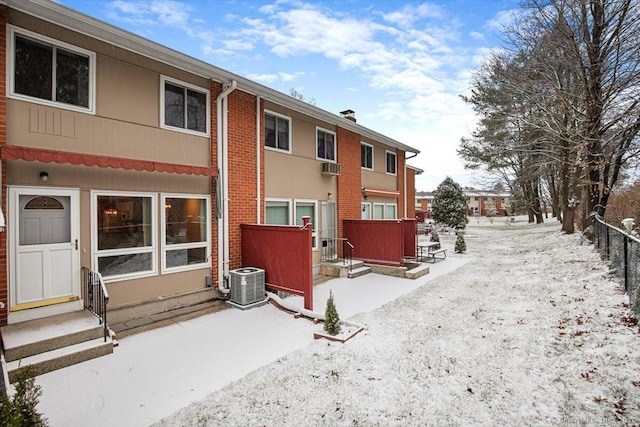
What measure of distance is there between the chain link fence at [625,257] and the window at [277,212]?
7.73m

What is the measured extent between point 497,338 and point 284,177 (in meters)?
6.70

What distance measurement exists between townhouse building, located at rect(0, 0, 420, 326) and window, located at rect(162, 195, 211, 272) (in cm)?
2

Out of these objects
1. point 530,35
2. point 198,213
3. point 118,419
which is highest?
point 530,35

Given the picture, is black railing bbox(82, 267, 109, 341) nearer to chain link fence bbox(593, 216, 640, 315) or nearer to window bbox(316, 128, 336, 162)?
window bbox(316, 128, 336, 162)

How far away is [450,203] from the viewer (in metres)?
26.4

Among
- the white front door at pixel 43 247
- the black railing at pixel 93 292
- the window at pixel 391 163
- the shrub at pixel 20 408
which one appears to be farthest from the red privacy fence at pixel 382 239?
the shrub at pixel 20 408

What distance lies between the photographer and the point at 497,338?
5.16 meters

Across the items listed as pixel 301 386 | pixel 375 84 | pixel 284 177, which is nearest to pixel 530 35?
pixel 375 84

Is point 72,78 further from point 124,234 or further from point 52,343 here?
point 52,343

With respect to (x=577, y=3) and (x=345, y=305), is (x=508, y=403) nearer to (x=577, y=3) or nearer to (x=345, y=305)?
(x=345, y=305)

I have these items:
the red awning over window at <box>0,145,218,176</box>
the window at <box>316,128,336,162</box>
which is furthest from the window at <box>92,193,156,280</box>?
the window at <box>316,128,336,162</box>

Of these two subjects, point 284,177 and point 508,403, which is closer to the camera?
point 508,403

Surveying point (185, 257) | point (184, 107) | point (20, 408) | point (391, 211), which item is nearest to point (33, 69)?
point (184, 107)

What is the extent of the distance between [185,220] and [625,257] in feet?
29.3
